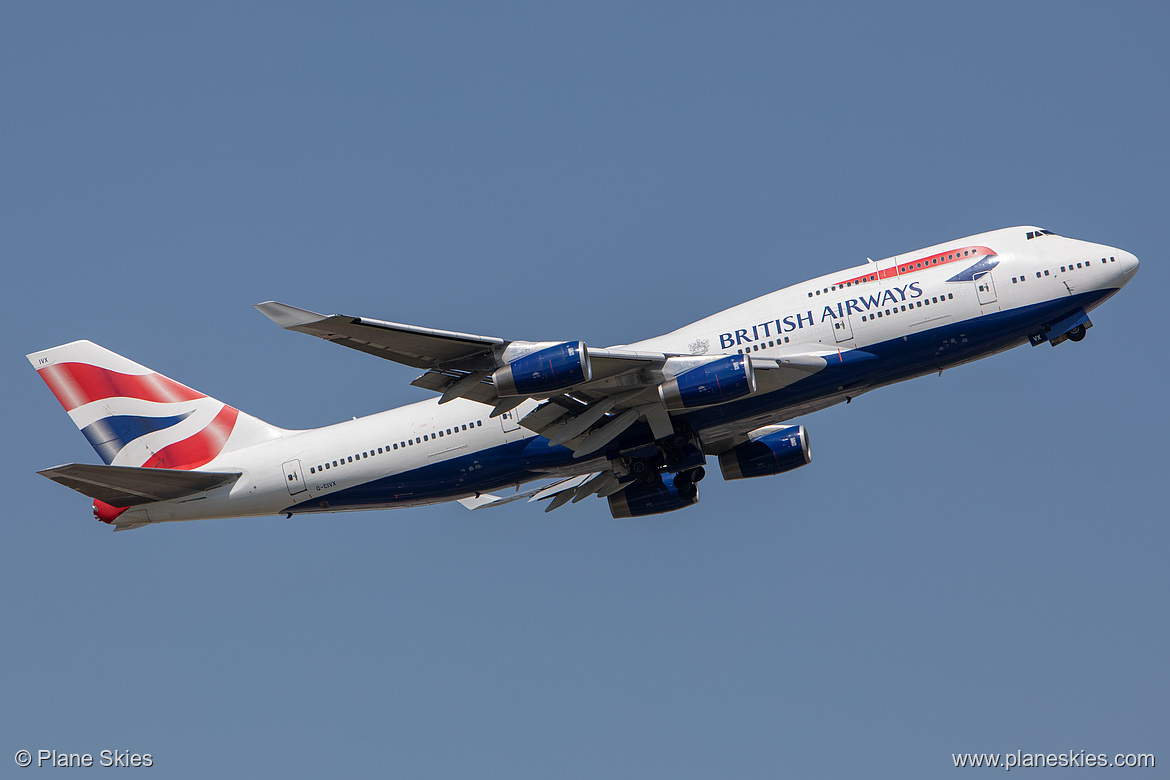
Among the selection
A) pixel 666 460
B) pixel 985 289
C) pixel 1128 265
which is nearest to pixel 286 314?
pixel 666 460

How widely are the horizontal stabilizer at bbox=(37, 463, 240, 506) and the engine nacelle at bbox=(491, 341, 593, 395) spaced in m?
11.6

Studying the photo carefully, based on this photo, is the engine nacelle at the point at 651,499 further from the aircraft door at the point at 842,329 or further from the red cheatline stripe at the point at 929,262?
the red cheatline stripe at the point at 929,262

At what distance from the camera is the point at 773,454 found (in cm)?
3800

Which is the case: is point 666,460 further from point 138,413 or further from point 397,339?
point 138,413

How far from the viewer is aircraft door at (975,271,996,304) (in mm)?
31969

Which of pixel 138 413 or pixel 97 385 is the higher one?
pixel 97 385

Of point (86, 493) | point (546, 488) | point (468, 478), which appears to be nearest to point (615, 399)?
point (468, 478)

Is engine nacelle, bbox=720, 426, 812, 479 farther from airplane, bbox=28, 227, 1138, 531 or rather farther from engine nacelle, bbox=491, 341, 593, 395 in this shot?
engine nacelle, bbox=491, 341, 593, 395

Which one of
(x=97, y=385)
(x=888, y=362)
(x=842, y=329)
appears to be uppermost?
(x=97, y=385)

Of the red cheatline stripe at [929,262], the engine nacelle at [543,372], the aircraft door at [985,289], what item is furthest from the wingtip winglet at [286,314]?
the aircraft door at [985,289]

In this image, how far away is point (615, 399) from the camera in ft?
106

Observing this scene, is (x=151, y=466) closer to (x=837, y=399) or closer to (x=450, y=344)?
(x=450, y=344)

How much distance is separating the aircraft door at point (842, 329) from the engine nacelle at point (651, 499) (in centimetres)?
866

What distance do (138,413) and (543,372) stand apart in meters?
17.1
